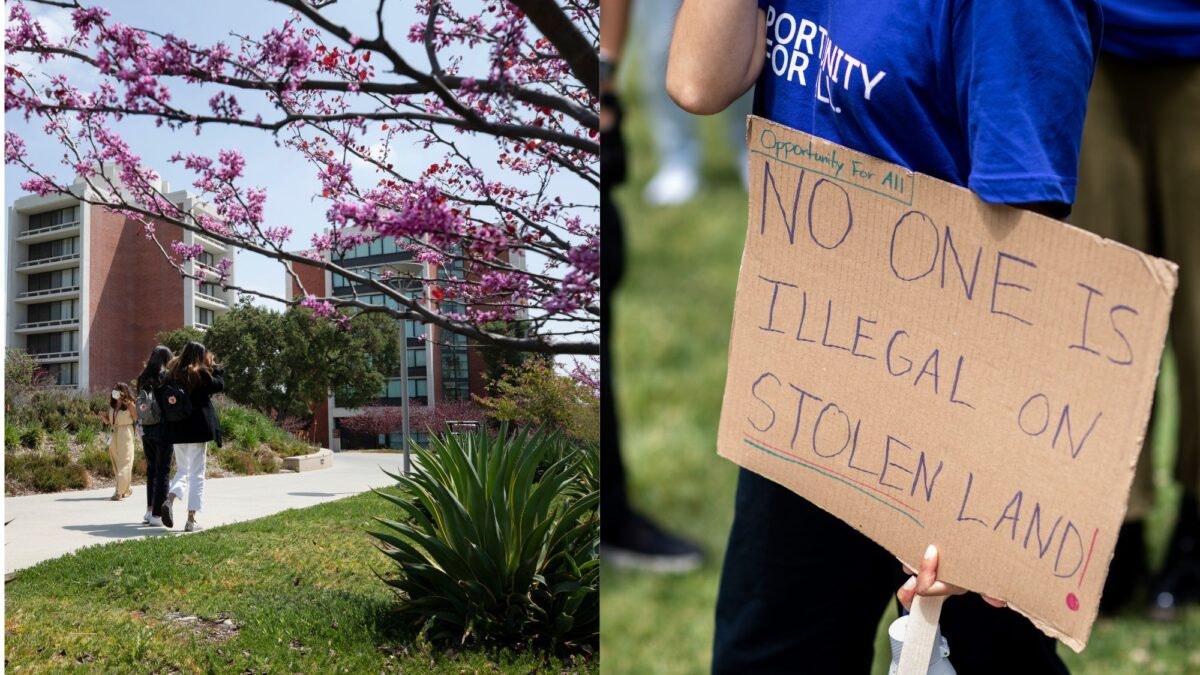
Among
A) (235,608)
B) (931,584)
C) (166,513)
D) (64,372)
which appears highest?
(64,372)

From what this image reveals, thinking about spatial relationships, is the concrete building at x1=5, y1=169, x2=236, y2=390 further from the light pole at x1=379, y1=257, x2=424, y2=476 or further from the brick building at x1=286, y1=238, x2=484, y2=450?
the light pole at x1=379, y1=257, x2=424, y2=476

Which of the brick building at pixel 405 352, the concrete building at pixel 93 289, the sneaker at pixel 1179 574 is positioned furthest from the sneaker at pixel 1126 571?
the concrete building at pixel 93 289

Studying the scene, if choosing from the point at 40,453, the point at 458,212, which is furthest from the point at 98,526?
the point at 458,212

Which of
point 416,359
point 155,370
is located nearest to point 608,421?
point 416,359

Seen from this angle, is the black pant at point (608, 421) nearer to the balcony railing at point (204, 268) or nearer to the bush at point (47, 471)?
the balcony railing at point (204, 268)

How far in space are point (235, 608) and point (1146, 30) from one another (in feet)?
9.61

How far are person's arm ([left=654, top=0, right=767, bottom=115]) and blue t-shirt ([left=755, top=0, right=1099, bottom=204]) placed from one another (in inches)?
3.6

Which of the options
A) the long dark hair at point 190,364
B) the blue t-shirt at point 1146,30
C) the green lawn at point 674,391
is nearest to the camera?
the blue t-shirt at point 1146,30

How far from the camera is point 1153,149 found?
143 cm

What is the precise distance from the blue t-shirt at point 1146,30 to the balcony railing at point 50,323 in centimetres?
291

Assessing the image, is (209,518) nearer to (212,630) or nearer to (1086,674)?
(212,630)

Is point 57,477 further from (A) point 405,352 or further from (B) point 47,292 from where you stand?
(A) point 405,352

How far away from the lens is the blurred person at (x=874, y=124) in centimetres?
128

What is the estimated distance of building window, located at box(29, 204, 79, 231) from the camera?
9.07 ft
